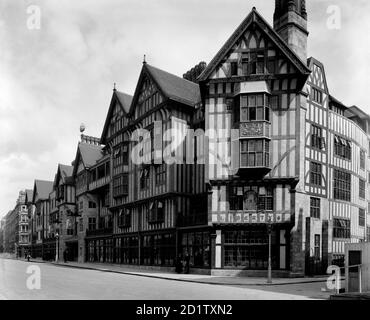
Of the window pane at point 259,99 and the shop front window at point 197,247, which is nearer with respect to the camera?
the window pane at point 259,99

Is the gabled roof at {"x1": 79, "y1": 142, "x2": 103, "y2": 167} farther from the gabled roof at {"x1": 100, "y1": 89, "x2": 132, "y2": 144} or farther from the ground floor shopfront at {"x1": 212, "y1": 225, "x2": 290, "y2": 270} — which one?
the ground floor shopfront at {"x1": 212, "y1": 225, "x2": 290, "y2": 270}

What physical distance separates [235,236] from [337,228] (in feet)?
32.3

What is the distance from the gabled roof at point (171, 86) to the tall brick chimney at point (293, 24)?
9.24 metres

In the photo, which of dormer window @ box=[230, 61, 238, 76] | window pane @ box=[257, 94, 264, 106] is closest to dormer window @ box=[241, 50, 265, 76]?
dormer window @ box=[230, 61, 238, 76]

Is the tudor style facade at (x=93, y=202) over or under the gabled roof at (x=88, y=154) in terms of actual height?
under

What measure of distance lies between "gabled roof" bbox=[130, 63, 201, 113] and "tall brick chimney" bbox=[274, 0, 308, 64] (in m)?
9.24

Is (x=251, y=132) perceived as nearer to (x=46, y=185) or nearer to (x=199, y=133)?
(x=199, y=133)

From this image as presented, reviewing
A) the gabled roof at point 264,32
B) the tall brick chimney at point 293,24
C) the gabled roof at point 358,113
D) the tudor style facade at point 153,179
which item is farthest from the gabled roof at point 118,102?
the gabled roof at point 358,113

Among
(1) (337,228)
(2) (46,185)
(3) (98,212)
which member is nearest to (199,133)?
(1) (337,228)

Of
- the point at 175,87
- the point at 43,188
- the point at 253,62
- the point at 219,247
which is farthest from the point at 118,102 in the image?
the point at 43,188

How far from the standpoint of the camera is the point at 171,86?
122 feet

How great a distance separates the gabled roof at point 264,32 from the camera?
28.4m

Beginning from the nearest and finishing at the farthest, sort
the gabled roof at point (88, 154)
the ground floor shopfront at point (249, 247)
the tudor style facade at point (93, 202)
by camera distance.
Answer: the ground floor shopfront at point (249, 247)
the tudor style facade at point (93, 202)
the gabled roof at point (88, 154)

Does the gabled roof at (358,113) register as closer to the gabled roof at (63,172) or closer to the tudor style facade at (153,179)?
the tudor style facade at (153,179)
